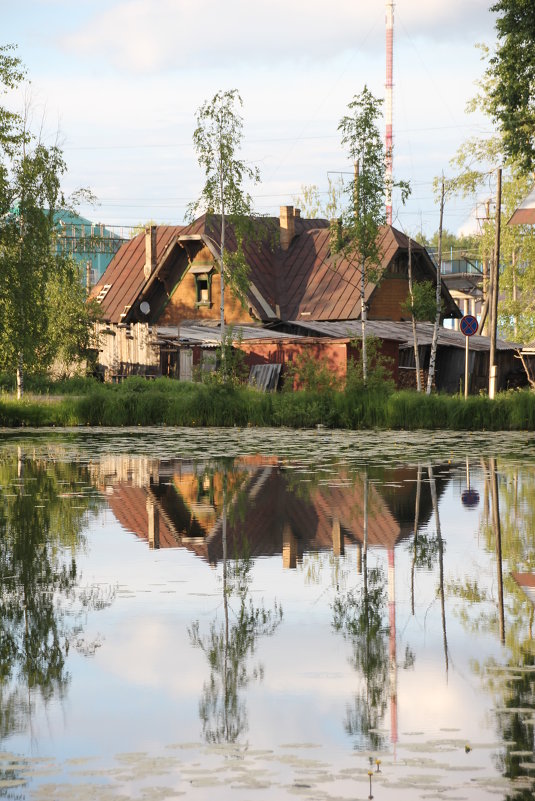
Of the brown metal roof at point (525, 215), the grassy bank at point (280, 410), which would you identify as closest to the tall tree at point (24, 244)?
the grassy bank at point (280, 410)

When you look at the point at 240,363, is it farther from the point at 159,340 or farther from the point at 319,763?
the point at 319,763

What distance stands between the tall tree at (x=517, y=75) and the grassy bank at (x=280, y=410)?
7.11m

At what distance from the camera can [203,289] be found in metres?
61.2

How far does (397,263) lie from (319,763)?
176 ft

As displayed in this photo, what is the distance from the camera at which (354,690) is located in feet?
25.3

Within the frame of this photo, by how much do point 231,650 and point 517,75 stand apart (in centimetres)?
2609

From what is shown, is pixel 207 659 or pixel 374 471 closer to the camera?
pixel 207 659

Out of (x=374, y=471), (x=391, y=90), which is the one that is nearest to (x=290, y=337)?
(x=374, y=471)

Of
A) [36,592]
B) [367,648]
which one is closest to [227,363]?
[36,592]

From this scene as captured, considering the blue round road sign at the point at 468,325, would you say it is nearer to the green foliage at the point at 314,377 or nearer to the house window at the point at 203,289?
the green foliage at the point at 314,377

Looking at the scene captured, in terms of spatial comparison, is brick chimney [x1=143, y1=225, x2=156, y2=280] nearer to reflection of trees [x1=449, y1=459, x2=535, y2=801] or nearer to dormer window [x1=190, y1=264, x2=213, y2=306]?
dormer window [x1=190, y1=264, x2=213, y2=306]

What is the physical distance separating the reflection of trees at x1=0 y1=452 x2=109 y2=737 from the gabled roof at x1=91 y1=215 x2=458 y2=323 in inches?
1463

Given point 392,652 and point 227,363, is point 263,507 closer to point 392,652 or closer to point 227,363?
point 392,652

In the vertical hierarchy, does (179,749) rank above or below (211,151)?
below
